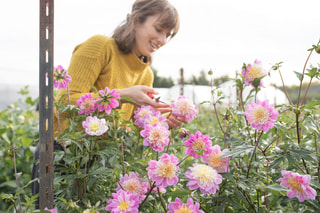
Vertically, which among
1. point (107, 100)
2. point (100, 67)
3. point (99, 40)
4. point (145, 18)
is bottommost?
point (107, 100)

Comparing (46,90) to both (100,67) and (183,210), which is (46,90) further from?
(100,67)

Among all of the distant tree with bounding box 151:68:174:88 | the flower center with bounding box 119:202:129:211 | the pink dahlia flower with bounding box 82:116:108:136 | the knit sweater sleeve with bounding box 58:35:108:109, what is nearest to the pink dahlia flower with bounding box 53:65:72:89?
the pink dahlia flower with bounding box 82:116:108:136

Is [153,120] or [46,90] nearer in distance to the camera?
[46,90]

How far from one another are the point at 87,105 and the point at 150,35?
712mm

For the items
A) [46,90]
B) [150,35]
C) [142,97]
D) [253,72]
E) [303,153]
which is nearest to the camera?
[46,90]

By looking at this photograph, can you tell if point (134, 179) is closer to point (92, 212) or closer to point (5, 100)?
point (92, 212)

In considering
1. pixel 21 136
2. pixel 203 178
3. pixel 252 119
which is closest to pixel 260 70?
pixel 252 119

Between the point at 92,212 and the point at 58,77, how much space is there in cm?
45

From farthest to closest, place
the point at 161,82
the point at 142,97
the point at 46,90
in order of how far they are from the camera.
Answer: the point at 161,82 < the point at 142,97 < the point at 46,90

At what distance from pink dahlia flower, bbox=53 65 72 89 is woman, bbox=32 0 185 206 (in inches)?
13.8

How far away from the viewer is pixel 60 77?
905 millimetres

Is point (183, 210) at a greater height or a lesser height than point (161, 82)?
lesser

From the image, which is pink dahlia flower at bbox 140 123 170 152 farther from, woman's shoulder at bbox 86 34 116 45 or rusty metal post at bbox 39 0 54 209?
woman's shoulder at bbox 86 34 116 45

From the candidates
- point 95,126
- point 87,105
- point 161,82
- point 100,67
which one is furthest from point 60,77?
point 161,82
